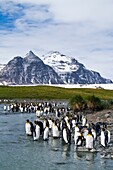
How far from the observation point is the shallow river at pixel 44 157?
65.9 ft

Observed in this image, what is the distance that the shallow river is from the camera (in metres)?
20.1

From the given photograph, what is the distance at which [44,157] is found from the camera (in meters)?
22.2

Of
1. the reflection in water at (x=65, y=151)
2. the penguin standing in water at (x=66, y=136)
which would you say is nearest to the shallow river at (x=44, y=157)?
the reflection in water at (x=65, y=151)

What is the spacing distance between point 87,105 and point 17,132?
1072 inches

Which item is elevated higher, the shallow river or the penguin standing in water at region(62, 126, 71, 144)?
the penguin standing in water at region(62, 126, 71, 144)

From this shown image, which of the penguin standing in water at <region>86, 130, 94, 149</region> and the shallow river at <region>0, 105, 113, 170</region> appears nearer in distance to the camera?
the shallow river at <region>0, 105, 113, 170</region>

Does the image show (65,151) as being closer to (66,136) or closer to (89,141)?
(89,141)

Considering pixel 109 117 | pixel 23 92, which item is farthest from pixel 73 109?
pixel 23 92

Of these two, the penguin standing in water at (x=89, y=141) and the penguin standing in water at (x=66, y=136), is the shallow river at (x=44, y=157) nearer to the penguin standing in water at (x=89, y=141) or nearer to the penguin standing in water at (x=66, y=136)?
the penguin standing in water at (x=66, y=136)

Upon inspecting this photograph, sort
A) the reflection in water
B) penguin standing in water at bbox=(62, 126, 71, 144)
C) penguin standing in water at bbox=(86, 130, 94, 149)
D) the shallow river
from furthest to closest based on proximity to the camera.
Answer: penguin standing in water at bbox=(62, 126, 71, 144)
penguin standing in water at bbox=(86, 130, 94, 149)
the reflection in water
the shallow river

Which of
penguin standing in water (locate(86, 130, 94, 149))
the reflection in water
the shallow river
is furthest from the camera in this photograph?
penguin standing in water (locate(86, 130, 94, 149))

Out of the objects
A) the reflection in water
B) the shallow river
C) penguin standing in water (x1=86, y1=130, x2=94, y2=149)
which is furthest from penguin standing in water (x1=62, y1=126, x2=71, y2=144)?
penguin standing in water (x1=86, y1=130, x2=94, y2=149)

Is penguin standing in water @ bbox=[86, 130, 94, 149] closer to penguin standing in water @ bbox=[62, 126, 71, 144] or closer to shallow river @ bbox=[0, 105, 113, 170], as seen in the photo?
shallow river @ bbox=[0, 105, 113, 170]

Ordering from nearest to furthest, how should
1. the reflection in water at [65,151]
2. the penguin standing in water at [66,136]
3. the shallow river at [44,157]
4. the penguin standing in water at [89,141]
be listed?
the shallow river at [44,157] < the reflection in water at [65,151] < the penguin standing in water at [89,141] < the penguin standing in water at [66,136]
